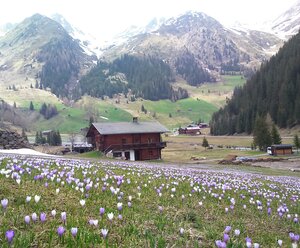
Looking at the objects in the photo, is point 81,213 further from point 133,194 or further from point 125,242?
point 133,194

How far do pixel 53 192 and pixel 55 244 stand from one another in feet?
11.2

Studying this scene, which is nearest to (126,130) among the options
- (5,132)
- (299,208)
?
(5,132)

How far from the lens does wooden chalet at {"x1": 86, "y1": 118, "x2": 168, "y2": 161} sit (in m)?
94.3

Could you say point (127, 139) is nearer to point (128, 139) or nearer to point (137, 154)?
point (128, 139)

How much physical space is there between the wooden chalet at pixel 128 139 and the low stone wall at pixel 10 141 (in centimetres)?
2617

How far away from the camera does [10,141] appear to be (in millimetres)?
66000

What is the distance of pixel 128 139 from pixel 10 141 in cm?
3669

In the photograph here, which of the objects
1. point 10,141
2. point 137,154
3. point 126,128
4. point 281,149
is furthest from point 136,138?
point 281,149

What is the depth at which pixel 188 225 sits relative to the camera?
805cm

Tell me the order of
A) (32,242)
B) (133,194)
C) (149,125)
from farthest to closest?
(149,125) → (133,194) → (32,242)

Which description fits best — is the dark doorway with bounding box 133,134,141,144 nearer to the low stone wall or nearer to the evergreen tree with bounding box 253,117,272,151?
the low stone wall

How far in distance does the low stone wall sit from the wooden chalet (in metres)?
26.2

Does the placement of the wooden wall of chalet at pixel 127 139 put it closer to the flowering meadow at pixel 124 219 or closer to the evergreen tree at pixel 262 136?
the evergreen tree at pixel 262 136

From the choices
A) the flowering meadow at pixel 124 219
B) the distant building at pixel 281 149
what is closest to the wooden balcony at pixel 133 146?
the distant building at pixel 281 149
